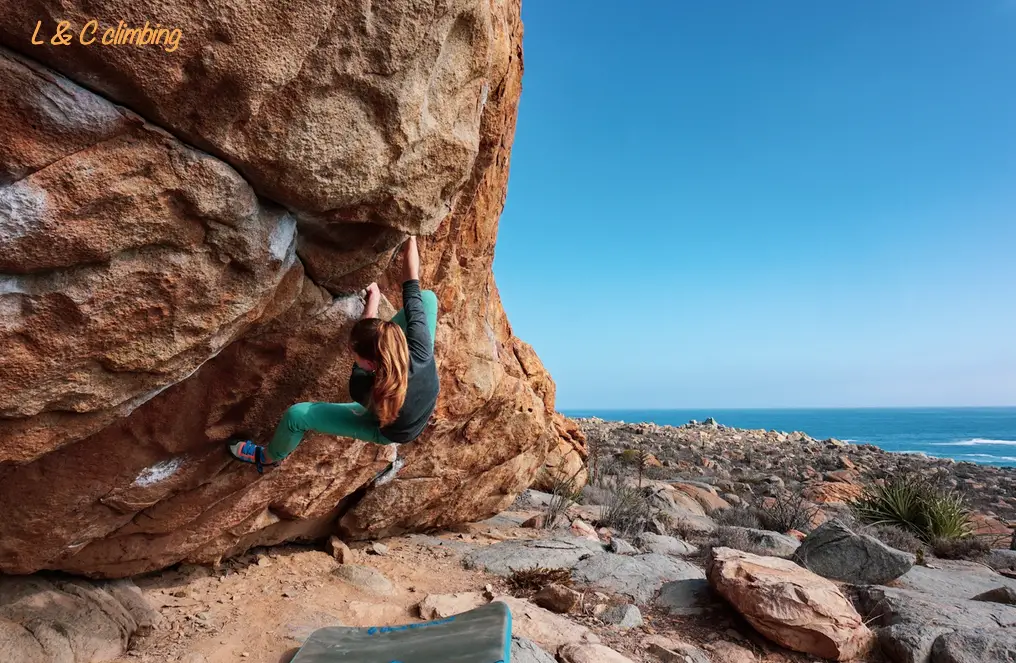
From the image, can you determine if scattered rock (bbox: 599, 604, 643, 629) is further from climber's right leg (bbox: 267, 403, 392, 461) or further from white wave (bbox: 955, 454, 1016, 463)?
white wave (bbox: 955, 454, 1016, 463)

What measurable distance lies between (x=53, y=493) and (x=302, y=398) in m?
1.67

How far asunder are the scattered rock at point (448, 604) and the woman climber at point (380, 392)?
1971 millimetres

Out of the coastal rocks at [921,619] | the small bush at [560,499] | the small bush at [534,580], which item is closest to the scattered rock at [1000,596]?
the coastal rocks at [921,619]

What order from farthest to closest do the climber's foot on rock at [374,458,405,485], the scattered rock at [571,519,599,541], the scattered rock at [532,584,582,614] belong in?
the scattered rock at [571,519,599,541]
the climber's foot on rock at [374,458,405,485]
the scattered rock at [532,584,582,614]

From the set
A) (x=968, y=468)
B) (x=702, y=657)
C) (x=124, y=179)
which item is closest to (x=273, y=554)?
(x=702, y=657)

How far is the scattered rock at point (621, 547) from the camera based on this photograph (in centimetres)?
791

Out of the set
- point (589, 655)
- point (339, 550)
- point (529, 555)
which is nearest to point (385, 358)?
point (589, 655)

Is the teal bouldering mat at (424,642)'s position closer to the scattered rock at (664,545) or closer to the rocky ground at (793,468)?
the scattered rock at (664,545)

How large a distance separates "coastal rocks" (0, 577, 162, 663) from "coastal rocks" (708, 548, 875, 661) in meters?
5.07

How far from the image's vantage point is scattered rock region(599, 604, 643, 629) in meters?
5.70

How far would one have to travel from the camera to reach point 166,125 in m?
2.78

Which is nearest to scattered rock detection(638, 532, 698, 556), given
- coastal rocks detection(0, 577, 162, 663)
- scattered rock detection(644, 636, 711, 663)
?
scattered rock detection(644, 636, 711, 663)

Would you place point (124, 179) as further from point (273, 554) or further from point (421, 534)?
point (421, 534)

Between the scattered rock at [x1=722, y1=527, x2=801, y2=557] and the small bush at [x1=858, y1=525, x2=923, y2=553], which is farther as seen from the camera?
the small bush at [x1=858, y1=525, x2=923, y2=553]
